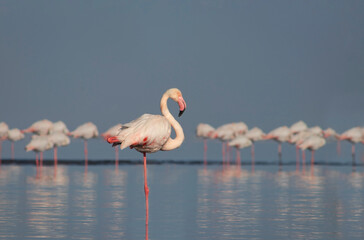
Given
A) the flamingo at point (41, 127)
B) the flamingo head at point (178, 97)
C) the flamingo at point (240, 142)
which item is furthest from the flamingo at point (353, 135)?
the flamingo head at point (178, 97)

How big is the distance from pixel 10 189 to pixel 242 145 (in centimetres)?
2036

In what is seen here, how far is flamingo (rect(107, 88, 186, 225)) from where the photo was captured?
11320 millimetres

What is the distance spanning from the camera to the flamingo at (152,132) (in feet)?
37.1

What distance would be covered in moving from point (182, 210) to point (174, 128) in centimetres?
217

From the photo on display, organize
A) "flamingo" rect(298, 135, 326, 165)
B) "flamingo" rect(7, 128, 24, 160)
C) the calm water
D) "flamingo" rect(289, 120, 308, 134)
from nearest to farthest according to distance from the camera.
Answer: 1. the calm water
2. "flamingo" rect(298, 135, 326, 165)
3. "flamingo" rect(7, 128, 24, 160)
4. "flamingo" rect(289, 120, 308, 134)

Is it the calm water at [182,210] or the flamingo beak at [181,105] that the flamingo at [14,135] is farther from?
the flamingo beak at [181,105]

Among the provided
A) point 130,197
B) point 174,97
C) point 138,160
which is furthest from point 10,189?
point 138,160

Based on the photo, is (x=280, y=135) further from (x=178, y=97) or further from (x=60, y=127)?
(x=178, y=97)

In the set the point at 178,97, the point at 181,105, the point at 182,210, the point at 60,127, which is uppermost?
the point at 60,127

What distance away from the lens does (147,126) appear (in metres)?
11.5

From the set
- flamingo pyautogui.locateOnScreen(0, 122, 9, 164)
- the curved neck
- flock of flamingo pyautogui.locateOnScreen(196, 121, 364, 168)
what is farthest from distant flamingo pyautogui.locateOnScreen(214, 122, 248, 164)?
the curved neck

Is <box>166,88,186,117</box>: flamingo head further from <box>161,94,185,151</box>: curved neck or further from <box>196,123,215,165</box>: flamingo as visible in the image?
<box>196,123,215,165</box>: flamingo

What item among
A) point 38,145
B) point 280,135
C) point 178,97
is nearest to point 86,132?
point 38,145

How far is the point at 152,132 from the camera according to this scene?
11.5 m
